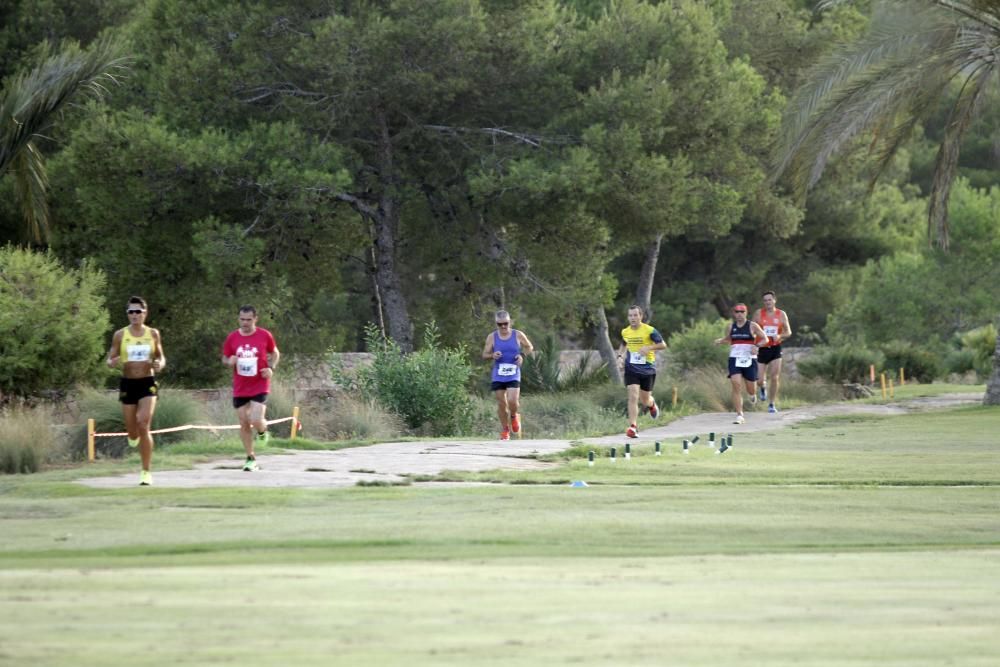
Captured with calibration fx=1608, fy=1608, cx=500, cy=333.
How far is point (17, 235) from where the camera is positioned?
35344mm

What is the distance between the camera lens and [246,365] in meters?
16.6

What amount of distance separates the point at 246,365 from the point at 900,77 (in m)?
14.4

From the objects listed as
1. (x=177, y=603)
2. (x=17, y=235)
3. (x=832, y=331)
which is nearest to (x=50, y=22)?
(x=17, y=235)

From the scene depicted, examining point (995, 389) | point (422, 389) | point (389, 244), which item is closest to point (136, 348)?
point (422, 389)

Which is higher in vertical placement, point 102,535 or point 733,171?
point 733,171

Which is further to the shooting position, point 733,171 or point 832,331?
point 832,331

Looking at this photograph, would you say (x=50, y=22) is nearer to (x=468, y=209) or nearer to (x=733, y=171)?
(x=468, y=209)

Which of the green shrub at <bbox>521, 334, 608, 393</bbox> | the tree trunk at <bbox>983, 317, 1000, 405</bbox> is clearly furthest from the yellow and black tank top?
the tree trunk at <bbox>983, 317, 1000, 405</bbox>

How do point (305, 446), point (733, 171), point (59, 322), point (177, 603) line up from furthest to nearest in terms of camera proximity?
1. point (733, 171)
2. point (59, 322)
3. point (305, 446)
4. point (177, 603)

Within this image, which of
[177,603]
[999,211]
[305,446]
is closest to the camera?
[177,603]

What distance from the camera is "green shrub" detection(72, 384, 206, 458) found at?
2023 cm

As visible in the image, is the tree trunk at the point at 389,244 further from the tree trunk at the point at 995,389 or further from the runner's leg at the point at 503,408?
the runner's leg at the point at 503,408

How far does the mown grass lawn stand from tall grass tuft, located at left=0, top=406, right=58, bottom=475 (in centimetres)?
177

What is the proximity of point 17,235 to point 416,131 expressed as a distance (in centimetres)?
908
